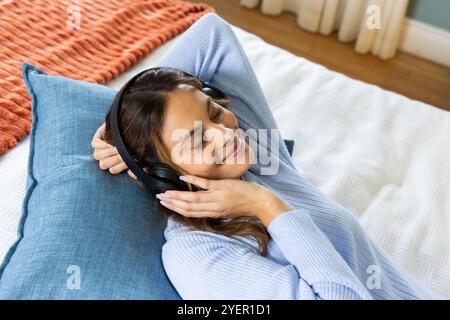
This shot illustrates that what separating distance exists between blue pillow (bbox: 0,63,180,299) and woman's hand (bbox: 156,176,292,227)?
85 mm

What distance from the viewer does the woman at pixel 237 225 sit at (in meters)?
0.93

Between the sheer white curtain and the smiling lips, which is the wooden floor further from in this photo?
the smiling lips

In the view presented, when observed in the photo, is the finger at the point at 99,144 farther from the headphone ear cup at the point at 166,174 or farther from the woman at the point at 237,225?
the headphone ear cup at the point at 166,174

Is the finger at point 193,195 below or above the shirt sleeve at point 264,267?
above

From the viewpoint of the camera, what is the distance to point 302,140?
1.50 m

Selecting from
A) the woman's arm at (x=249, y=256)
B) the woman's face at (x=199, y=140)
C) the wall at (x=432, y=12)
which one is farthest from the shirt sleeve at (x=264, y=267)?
the wall at (x=432, y=12)

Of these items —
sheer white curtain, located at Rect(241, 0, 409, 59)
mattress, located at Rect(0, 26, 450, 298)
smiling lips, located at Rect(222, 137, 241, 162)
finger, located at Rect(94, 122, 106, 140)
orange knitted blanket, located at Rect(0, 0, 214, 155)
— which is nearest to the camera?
smiling lips, located at Rect(222, 137, 241, 162)

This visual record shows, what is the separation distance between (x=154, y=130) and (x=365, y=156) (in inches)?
26.3

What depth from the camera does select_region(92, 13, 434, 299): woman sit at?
3.05 feet

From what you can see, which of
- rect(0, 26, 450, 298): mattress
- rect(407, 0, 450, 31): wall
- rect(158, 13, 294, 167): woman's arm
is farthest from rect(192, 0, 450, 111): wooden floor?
rect(158, 13, 294, 167): woman's arm

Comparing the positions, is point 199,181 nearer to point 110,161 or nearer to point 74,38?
point 110,161

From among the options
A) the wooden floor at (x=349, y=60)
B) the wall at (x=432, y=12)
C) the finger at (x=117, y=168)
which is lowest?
the wooden floor at (x=349, y=60)

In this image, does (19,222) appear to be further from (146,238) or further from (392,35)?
(392,35)

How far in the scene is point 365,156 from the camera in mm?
1462
